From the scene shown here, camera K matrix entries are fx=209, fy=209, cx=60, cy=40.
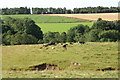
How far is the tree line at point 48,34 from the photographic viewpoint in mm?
67812

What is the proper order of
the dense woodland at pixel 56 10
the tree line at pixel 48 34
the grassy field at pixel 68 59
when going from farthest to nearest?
the dense woodland at pixel 56 10, the tree line at pixel 48 34, the grassy field at pixel 68 59

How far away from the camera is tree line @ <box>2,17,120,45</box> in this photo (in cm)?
6781

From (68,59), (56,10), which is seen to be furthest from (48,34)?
(56,10)

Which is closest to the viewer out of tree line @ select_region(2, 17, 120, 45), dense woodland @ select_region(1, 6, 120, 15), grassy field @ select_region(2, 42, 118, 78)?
grassy field @ select_region(2, 42, 118, 78)

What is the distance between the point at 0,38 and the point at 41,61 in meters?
42.8

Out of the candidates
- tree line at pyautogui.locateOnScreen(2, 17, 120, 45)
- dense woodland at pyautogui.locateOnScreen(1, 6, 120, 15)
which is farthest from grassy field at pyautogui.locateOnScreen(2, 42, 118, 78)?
dense woodland at pyautogui.locateOnScreen(1, 6, 120, 15)

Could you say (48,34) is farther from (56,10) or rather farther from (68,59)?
(56,10)

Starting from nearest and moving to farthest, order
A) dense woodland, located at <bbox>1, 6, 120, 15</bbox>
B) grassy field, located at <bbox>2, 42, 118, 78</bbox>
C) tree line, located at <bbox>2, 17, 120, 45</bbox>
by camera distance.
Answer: grassy field, located at <bbox>2, 42, 118, 78</bbox>
tree line, located at <bbox>2, 17, 120, 45</bbox>
dense woodland, located at <bbox>1, 6, 120, 15</bbox>

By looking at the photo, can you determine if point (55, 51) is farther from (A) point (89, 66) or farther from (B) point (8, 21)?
(B) point (8, 21)

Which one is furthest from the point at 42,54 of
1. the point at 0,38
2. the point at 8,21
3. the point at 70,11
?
the point at 70,11

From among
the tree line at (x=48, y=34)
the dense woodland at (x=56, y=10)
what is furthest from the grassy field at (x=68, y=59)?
the dense woodland at (x=56, y=10)

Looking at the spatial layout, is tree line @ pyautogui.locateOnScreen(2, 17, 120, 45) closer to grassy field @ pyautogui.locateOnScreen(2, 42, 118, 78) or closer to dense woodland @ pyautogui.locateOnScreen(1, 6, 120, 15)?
grassy field @ pyautogui.locateOnScreen(2, 42, 118, 78)

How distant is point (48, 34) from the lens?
82312mm

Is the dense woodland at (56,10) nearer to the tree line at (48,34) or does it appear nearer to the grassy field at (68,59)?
the tree line at (48,34)
